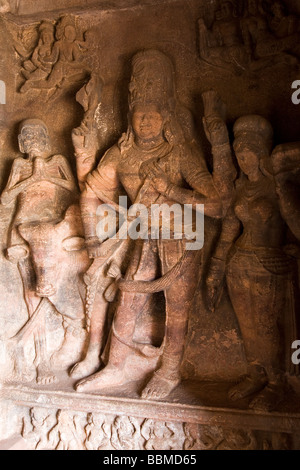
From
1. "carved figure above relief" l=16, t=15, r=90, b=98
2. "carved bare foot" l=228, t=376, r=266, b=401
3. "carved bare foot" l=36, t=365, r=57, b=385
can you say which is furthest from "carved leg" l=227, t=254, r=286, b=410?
"carved figure above relief" l=16, t=15, r=90, b=98

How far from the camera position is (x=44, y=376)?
170 inches

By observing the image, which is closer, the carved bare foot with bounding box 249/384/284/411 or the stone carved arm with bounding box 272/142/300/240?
the stone carved arm with bounding box 272/142/300/240

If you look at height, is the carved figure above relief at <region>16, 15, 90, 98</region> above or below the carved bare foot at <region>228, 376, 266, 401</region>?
above

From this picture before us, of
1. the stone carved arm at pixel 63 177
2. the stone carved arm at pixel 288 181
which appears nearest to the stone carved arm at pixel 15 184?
the stone carved arm at pixel 63 177

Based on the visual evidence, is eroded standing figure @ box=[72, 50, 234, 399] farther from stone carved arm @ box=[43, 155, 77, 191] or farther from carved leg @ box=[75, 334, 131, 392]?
stone carved arm @ box=[43, 155, 77, 191]

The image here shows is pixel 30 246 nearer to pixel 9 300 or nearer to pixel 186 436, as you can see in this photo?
pixel 9 300

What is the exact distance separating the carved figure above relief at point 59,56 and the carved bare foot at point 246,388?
10.1ft

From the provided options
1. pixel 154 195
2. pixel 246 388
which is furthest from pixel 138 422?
pixel 154 195

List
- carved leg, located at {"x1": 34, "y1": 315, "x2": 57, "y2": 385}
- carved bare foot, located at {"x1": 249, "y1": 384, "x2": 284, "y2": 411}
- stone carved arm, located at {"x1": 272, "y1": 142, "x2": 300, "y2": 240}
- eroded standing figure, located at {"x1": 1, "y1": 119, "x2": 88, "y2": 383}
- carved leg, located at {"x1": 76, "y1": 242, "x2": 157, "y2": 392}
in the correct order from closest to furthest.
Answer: stone carved arm, located at {"x1": 272, "y1": 142, "x2": 300, "y2": 240}
carved bare foot, located at {"x1": 249, "y1": 384, "x2": 284, "y2": 411}
carved leg, located at {"x1": 76, "y1": 242, "x2": 157, "y2": 392}
eroded standing figure, located at {"x1": 1, "y1": 119, "x2": 88, "y2": 383}
carved leg, located at {"x1": 34, "y1": 315, "x2": 57, "y2": 385}

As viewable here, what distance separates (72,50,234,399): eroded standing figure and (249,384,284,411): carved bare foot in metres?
0.72

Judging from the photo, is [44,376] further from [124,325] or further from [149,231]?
[149,231]

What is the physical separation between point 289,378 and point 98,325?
172 centimetres

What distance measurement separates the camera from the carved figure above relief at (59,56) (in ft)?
14.2

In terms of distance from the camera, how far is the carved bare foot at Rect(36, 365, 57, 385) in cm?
429
